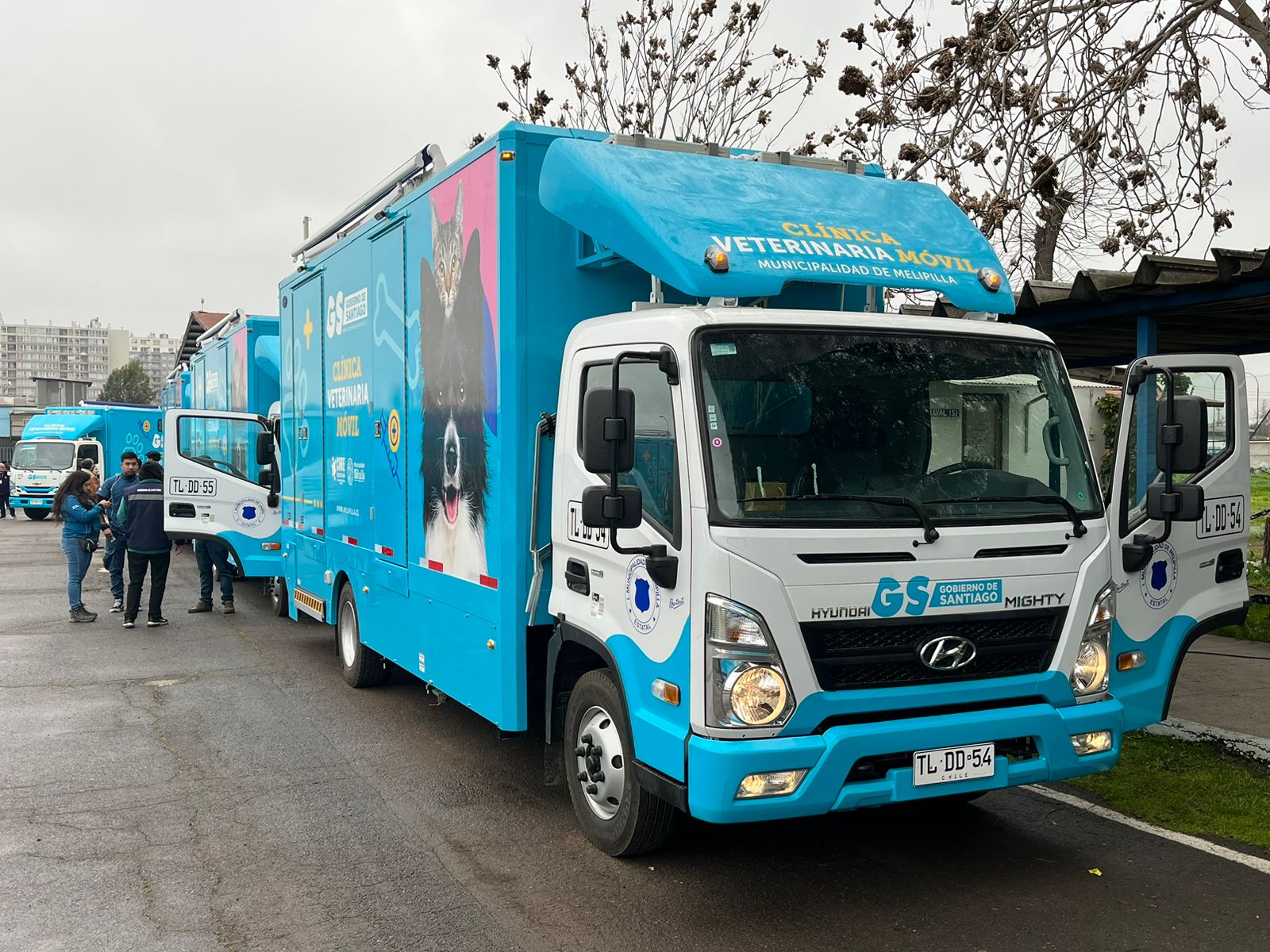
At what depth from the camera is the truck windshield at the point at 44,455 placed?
102ft

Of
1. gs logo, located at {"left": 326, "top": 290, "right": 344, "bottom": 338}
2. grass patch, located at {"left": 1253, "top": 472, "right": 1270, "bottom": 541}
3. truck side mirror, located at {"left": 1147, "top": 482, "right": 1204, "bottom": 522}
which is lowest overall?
grass patch, located at {"left": 1253, "top": 472, "right": 1270, "bottom": 541}

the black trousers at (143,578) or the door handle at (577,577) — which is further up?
the door handle at (577,577)

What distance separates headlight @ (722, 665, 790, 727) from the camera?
4.07m

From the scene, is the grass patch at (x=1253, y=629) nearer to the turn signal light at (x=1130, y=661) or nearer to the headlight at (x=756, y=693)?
the turn signal light at (x=1130, y=661)

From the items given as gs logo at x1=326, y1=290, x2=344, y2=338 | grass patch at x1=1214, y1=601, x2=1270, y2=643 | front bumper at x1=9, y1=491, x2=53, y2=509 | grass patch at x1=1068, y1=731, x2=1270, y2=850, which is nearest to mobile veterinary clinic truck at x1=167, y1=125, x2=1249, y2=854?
grass patch at x1=1068, y1=731, x2=1270, y2=850

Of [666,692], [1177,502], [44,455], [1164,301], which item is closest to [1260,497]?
[1164,301]

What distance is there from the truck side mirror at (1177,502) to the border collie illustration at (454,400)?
3.00m

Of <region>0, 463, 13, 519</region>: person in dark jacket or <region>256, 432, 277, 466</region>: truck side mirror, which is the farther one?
<region>0, 463, 13, 519</region>: person in dark jacket

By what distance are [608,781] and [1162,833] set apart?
8.69 ft

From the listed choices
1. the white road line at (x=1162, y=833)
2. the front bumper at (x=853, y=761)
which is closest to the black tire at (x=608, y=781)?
the front bumper at (x=853, y=761)

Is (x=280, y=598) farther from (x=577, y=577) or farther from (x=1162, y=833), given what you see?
(x=1162, y=833)

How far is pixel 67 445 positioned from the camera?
3108 cm

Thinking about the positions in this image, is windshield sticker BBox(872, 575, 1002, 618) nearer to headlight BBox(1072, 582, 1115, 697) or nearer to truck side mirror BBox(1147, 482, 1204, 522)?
headlight BBox(1072, 582, 1115, 697)

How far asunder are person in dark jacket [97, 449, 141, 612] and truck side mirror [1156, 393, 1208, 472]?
10.7 m
